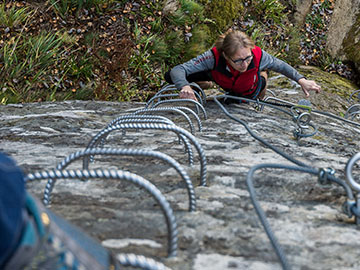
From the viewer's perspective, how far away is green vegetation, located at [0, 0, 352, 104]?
20.0 feet

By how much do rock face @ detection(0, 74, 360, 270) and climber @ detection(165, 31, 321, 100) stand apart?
1177 mm

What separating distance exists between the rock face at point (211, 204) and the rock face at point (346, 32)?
21.0ft

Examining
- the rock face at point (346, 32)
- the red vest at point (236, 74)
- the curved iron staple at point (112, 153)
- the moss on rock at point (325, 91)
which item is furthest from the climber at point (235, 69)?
the rock face at point (346, 32)

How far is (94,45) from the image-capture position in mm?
6707

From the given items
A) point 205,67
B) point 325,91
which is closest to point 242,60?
point 205,67

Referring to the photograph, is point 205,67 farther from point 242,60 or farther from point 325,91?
point 325,91

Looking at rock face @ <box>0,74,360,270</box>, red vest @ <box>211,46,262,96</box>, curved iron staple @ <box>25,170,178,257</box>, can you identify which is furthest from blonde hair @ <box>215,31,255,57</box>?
curved iron staple @ <box>25,170,178,257</box>

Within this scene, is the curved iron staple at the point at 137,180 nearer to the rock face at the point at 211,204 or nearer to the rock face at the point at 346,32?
the rock face at the point at 211,204

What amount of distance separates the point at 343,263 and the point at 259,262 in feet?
0.78

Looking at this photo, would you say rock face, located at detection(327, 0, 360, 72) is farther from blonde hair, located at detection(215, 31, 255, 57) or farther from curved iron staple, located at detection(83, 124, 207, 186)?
curved iron staple, located at detection(83, 124, 207, 186)

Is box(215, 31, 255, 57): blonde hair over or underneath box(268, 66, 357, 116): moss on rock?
over

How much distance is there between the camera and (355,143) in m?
3.42

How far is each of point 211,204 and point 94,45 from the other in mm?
5747

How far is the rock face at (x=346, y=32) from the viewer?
825 cm
